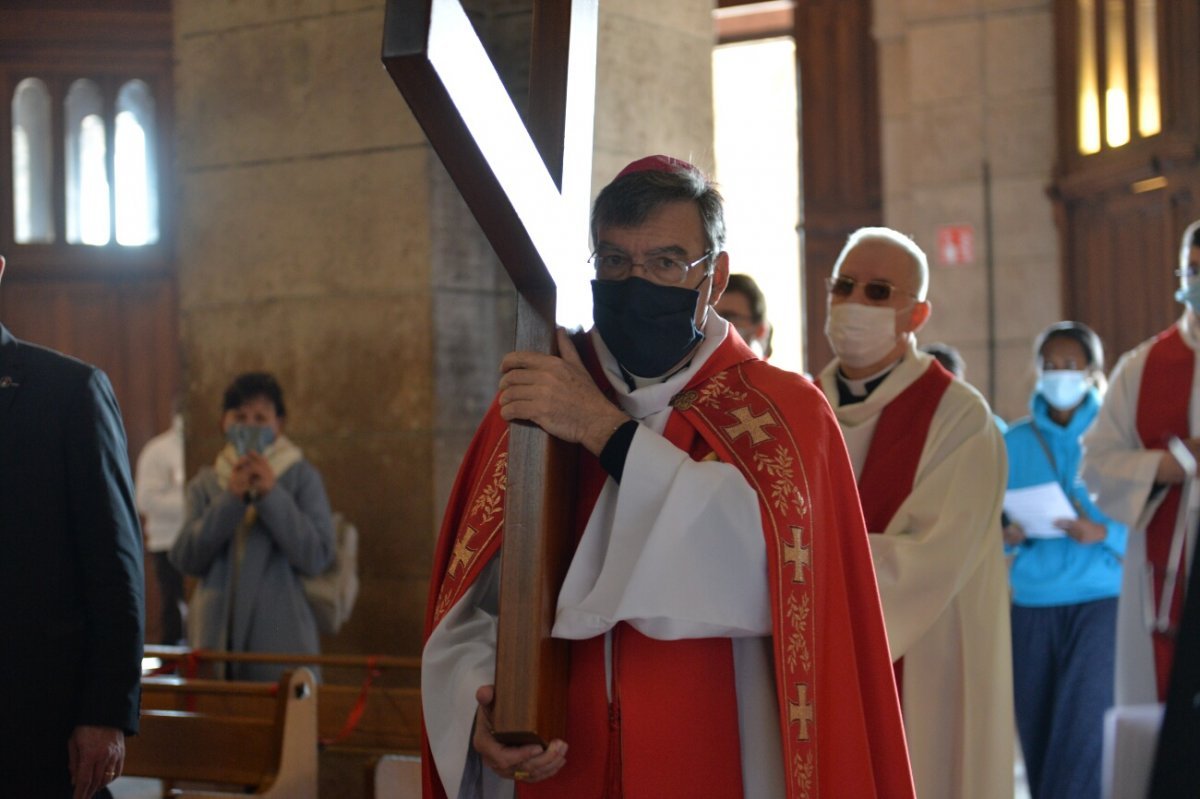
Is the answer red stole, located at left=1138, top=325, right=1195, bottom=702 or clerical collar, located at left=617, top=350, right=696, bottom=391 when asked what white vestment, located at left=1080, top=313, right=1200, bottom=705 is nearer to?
red stole, located at left=1138, top=325, right=1195, bottom=702

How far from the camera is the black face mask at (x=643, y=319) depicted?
2.33 metres

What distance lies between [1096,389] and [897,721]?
4.02 metres

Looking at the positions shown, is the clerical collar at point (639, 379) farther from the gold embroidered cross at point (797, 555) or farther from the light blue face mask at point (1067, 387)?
the light blue face mask at point (1067, 387)

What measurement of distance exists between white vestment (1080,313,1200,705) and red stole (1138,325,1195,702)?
2 centimetres

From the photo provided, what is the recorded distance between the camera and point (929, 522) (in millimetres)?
3645

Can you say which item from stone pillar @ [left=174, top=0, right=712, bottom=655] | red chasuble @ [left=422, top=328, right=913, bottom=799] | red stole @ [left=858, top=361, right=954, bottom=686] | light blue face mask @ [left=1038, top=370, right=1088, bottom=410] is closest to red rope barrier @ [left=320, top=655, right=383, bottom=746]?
stone pillar @ [left=174, top=0, right=712, bottom=655]

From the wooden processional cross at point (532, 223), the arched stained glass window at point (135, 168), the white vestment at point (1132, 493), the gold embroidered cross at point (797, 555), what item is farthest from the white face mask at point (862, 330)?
the arched stained glass window at point (135, 168)

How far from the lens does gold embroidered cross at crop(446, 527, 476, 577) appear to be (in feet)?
8.06

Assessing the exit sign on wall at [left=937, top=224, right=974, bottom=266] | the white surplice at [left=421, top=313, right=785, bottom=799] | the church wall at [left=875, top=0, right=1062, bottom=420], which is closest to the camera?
the white surplice at [left=421, top=313, right=785, bottom=799]

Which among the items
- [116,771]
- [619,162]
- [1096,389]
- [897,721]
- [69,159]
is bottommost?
[116,771]

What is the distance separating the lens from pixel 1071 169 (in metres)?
9.71

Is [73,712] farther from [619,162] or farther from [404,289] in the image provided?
[619,162]

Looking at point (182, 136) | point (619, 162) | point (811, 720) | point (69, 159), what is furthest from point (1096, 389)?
point (69, 159)

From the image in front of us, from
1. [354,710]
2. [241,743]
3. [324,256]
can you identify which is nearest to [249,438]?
[324,256]
